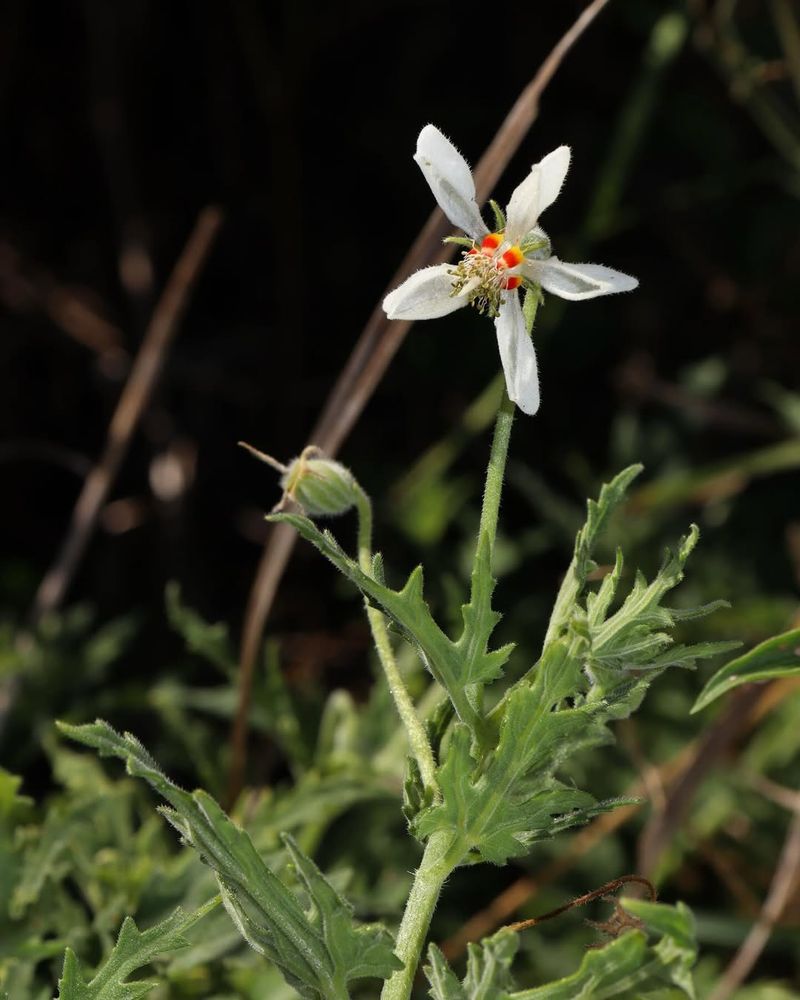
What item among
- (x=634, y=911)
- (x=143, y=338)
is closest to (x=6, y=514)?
(x=143, y=338)

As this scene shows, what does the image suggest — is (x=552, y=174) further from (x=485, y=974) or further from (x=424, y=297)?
(x=485, y=974)

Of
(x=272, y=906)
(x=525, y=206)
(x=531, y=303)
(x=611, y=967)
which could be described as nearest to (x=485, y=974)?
(x=611, y=967)

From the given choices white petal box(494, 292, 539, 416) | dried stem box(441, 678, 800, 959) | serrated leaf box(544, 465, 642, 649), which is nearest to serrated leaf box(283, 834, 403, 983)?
serrated leaf box(544, 465, 642, 649)

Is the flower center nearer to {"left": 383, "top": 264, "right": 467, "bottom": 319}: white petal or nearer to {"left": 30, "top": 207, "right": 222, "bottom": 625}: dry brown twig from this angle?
{"left": 383, "top": 264, "right": 467, "bottom": 319}: white petal

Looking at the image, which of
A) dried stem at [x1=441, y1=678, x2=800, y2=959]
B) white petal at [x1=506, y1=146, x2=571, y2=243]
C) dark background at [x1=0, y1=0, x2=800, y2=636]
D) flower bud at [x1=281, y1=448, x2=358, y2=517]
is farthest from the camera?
dark background at [x1=0, y1=0, x2=800, y2=636]

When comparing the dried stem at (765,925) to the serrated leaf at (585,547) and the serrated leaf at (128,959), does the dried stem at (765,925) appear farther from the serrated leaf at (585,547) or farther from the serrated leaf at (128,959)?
the serrated leaf at (128,959)
